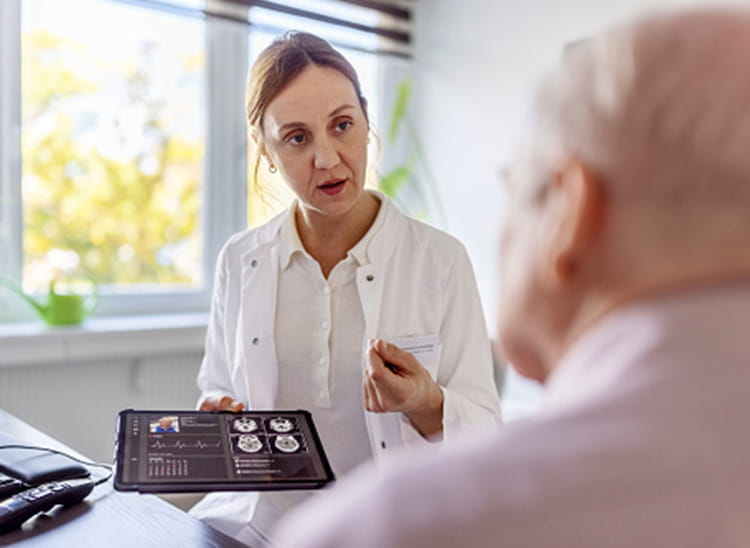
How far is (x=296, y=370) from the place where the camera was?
1.59 m

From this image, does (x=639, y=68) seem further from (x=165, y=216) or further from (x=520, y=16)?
(x=520, y=16)

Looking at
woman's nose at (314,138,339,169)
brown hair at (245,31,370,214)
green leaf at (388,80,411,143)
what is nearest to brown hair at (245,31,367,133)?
brown hair at (245,31,370,214)

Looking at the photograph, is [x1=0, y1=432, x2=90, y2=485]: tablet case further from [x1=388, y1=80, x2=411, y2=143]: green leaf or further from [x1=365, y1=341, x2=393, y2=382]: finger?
[x1=388, y1=80, x2=411, y2=143]: green leaf

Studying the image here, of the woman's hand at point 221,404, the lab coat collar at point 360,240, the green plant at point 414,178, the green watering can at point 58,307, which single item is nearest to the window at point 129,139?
the green watering can at point 58,307

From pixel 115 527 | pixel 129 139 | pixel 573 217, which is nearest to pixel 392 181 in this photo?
pixel 129 139

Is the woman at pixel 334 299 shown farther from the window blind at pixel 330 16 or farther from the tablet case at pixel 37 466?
the window blind at pixel 330 16

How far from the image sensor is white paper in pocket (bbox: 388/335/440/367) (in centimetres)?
151

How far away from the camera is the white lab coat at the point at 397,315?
59.7 inches

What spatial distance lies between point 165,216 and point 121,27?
0.69 m

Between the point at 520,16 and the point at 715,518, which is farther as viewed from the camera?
the point at 520,16

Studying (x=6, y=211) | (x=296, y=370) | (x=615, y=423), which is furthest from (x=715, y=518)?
(x=6, y=211)

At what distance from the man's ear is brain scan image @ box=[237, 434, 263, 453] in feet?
2.58

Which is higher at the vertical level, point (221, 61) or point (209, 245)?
point (221, 61)

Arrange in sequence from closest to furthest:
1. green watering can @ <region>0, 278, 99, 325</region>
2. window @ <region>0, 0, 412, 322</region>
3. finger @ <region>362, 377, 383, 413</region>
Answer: finger @ <region>362, 377, 383, 413</region> < green watering can @ <region>0, 278, 99, 325</region> < window @ <region>0, 0, 412, 322</region>
